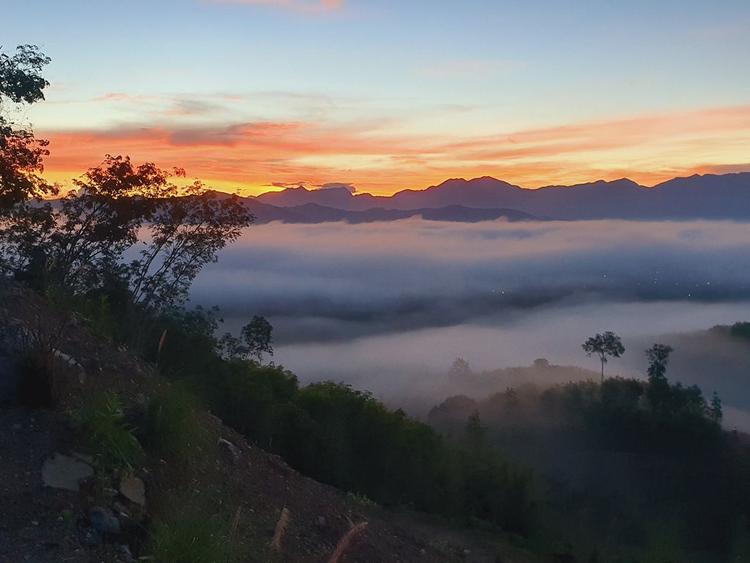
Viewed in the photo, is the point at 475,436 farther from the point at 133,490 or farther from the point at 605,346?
the point at 605,346

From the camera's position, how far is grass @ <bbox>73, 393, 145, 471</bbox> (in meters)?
6.49

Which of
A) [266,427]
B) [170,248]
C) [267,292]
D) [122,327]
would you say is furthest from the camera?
[267,292]

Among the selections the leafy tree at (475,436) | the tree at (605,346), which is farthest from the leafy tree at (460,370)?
the leafy tree at (475,436)

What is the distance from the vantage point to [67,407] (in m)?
Answer: 7.20

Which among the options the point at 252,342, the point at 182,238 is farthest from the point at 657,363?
the point at 182,238

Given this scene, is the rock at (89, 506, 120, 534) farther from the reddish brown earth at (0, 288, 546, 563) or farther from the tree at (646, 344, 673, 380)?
the tree at (646, 344, 673, 380)

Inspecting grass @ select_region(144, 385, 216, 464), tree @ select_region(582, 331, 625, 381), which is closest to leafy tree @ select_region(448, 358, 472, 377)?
tree @ select_region(582, 331, 625, 381)

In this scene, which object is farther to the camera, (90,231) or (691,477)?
(691,477)

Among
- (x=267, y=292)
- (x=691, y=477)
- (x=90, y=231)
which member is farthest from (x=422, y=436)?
(x=267, y=292)

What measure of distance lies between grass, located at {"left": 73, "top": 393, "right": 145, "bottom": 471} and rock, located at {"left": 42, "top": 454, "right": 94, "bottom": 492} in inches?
7.0

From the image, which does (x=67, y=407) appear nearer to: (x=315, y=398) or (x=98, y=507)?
(x=98, y=507)

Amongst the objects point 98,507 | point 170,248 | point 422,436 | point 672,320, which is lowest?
point 672,320

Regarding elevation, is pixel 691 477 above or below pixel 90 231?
below

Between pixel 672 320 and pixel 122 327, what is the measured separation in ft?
580
